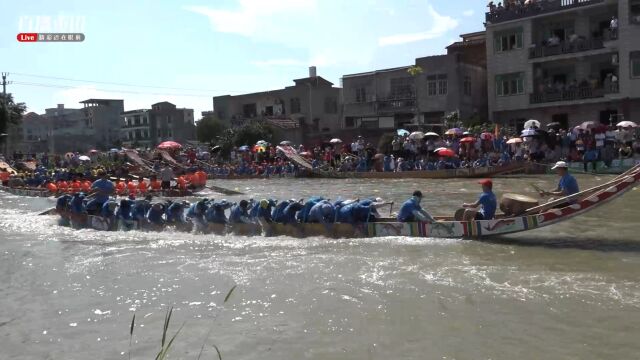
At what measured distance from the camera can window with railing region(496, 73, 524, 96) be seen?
36219mm

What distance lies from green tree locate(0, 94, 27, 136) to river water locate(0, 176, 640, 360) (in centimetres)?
4405

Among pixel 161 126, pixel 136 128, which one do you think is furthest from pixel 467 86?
pixel 136 128

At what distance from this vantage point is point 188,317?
8.30 m

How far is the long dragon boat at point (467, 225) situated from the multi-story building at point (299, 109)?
111ft

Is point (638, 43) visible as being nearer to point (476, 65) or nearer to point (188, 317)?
point (476, 65)

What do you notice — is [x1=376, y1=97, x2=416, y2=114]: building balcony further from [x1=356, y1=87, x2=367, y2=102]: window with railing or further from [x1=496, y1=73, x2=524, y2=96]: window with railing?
[x1=496, y1=73, x2=524, y2=96]: window with railing

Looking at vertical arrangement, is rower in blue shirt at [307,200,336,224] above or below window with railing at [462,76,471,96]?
below

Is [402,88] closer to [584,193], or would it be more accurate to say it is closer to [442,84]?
[442,84]

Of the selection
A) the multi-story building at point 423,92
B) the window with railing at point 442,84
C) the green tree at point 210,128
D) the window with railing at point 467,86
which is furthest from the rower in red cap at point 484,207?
the green tree at point 210,128

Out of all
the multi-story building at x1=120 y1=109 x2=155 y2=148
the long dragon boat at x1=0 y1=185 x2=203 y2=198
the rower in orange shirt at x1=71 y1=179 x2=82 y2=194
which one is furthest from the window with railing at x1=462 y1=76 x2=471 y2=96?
the multi-story building at x1=120 y1=109 x2=155 y2=148

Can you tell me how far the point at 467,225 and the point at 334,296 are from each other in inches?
163

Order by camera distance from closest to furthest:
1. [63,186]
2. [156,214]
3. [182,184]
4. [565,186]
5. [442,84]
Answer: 1. [565,186]
2. [156,214]
3. [182,184]
4. [63,186]
5. [442,84]

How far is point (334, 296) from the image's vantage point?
8.93 meters

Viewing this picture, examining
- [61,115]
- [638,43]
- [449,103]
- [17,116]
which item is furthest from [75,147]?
[638,43]
